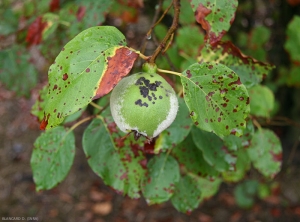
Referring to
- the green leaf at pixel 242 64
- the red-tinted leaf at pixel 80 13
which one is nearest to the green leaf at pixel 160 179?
the green leaf at pixel 242 64

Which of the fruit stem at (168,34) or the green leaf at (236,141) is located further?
the green leaf at (236,141)

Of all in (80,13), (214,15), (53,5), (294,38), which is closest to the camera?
(214,15)

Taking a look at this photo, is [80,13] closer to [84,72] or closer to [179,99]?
[179,99]

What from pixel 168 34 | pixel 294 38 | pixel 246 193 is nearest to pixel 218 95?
pixel 168 34

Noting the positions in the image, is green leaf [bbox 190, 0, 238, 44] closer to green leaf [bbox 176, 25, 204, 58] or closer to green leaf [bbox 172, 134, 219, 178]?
green leaf [bbox 172, 134, 219, 178]

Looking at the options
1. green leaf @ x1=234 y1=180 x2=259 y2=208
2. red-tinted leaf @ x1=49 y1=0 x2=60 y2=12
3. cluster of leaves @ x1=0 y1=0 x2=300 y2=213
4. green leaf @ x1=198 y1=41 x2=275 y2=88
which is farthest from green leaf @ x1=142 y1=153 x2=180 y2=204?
green leaf @ x1=234 y1=180 x2=259 y2=208

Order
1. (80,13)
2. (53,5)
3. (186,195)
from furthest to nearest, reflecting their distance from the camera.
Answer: (53,5), (80,13), (186,195)

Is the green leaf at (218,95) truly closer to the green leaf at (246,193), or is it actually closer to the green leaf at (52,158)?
the green leaf at (52,158)
